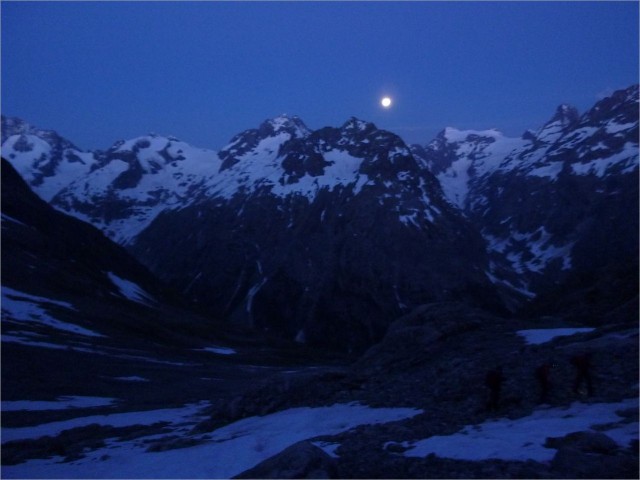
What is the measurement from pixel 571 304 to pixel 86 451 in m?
Result: 46.3

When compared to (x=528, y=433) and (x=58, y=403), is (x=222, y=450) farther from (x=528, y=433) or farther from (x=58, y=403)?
(x=58, y=403)

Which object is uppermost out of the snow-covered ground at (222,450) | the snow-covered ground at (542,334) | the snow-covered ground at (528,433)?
the snow-covered ground at (542,334)

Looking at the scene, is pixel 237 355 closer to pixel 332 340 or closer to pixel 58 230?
pixel 58 230

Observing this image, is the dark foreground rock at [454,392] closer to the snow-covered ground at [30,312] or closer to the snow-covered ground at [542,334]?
the snow-covered ground at [542,334]

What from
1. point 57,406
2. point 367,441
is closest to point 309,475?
point 367,441

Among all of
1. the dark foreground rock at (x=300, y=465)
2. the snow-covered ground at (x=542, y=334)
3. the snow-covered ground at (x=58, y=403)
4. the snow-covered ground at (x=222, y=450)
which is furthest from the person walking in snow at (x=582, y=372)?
the snow-covered ground at (x=58, y=403)

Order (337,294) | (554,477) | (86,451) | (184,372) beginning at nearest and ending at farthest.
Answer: (554,477), (86,451), (184,372), (337,294)

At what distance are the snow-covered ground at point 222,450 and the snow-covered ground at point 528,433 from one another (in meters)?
3.57

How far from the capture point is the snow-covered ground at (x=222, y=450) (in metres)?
19.0

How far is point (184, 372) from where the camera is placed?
63.0m

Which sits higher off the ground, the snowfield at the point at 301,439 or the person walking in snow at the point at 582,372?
the person walking in snow at the point at 582,372

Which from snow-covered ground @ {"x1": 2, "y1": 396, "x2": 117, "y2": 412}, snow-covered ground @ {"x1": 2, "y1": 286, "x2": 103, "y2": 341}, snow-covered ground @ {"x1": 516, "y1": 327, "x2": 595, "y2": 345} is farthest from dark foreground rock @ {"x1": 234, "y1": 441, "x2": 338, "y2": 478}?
snow-covered ground @ {"x1": 2, "y1": 286, "x2": 103, "y2": 341}

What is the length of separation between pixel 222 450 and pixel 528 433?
9515 mm

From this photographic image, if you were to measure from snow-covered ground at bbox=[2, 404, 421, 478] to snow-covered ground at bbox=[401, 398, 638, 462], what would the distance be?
3.57 meters
